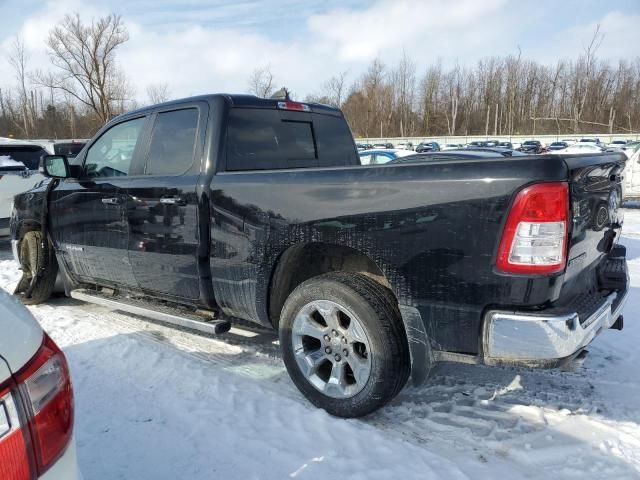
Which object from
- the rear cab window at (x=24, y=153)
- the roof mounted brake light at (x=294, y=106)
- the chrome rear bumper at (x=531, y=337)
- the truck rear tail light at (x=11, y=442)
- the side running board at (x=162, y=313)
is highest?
the roof mounted brake light at (x=294, y=106)

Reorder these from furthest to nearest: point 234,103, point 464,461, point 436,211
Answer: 1. point 234,103
2. point 464,461
3. point 436,211

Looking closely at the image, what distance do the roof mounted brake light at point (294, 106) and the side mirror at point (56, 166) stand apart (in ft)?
6.50

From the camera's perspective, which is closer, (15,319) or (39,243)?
(15,319)

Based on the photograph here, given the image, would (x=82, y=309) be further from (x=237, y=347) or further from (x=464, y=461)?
(x=464, y=461)

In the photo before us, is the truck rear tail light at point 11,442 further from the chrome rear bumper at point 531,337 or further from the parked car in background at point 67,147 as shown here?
the parked car in background at point 67,147

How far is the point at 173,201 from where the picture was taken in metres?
3.43

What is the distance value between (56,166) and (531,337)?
403cm

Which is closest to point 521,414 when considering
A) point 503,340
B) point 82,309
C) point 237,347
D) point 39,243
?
point 503,340

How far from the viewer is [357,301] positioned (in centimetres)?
265

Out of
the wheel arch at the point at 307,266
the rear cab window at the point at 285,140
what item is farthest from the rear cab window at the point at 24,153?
the wheel arch at the point at 307,266

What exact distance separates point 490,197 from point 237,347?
255cm

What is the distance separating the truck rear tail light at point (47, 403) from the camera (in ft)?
4.15

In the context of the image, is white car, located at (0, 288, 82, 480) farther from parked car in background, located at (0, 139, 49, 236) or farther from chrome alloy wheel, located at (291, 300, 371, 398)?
parked car in background, located at (0, 139, 49, 236)

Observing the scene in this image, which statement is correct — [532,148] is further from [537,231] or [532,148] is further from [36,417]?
[36,417]
